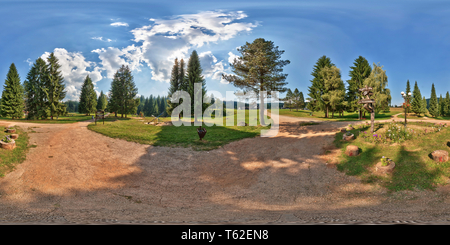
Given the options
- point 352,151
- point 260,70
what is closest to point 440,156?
A: point 352,151

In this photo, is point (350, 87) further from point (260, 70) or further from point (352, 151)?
point (352, 151)

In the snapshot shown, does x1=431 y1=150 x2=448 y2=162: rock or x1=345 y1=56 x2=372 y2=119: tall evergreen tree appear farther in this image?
x1=345 y1=56 x2=372 y2=119: tall evergreen tree

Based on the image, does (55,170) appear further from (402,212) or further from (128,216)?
(402,212)

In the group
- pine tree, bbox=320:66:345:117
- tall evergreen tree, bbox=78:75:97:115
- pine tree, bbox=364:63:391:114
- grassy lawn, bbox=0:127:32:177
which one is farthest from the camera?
tall evergreen tree, bbox=78:75:97:115

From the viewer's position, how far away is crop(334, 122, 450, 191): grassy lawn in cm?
735

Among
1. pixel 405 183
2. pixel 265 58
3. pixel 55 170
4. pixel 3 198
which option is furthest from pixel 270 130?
pixel 3 198

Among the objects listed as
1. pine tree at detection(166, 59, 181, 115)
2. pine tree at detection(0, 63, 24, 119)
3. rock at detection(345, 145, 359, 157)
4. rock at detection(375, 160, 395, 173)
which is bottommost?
rock at detection(375, 160, 395, 173)

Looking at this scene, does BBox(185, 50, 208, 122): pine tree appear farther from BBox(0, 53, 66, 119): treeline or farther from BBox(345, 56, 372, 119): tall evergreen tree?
BBox(345, 56, 372, 119): tall evergreen tree

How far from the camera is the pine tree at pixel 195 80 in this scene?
28.8m

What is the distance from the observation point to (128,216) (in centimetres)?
524

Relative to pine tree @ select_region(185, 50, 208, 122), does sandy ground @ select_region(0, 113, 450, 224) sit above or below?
below

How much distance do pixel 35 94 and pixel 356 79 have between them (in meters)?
40.4

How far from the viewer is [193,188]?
858 centimetres

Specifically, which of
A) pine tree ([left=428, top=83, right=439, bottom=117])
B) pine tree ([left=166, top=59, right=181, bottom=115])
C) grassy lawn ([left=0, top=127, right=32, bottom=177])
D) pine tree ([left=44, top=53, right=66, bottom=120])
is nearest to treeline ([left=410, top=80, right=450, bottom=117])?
pine tree ([left=428, top=83, right=439, bottom=117])
